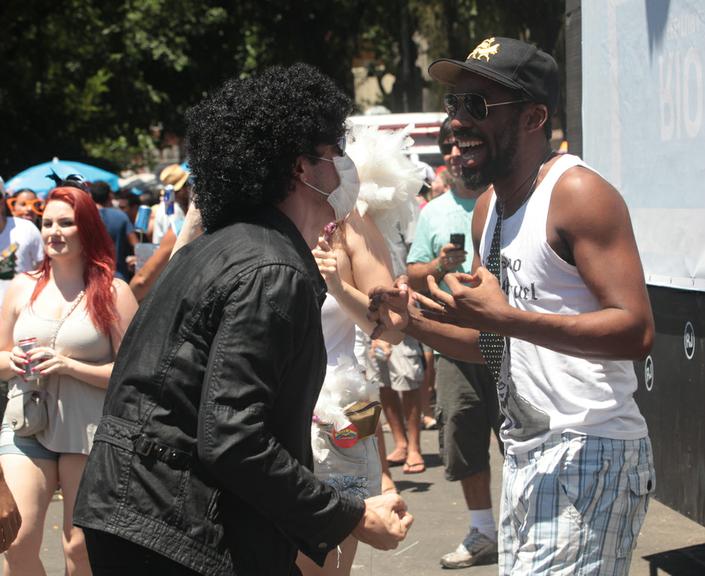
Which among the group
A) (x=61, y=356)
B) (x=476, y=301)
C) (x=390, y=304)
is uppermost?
(x=476, y=301)

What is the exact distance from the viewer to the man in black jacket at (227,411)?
7.59 ft

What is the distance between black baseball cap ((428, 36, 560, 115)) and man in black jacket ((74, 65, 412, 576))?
87cm

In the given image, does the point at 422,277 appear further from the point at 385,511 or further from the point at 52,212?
the point at 385,511

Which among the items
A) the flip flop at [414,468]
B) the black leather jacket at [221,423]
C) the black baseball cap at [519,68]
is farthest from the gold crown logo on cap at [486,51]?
the flip flop at [414,468]

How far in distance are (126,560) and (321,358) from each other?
2.02 ft

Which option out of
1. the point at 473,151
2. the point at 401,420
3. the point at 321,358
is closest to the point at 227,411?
the point at 321,358

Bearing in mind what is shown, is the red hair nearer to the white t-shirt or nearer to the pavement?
the pavement

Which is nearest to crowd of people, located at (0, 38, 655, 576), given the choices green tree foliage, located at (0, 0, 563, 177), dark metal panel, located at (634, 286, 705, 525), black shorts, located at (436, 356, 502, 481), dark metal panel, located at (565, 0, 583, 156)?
dark metal panel, located at (634, 286, 705, 525)

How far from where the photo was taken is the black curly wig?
256 cm

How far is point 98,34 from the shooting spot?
2934 centimetres

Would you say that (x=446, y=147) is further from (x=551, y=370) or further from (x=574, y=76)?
(x=551, y=370)

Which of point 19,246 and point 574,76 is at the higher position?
point 574,76

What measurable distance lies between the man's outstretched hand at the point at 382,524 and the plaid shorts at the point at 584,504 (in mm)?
537

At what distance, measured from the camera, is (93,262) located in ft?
16.3
